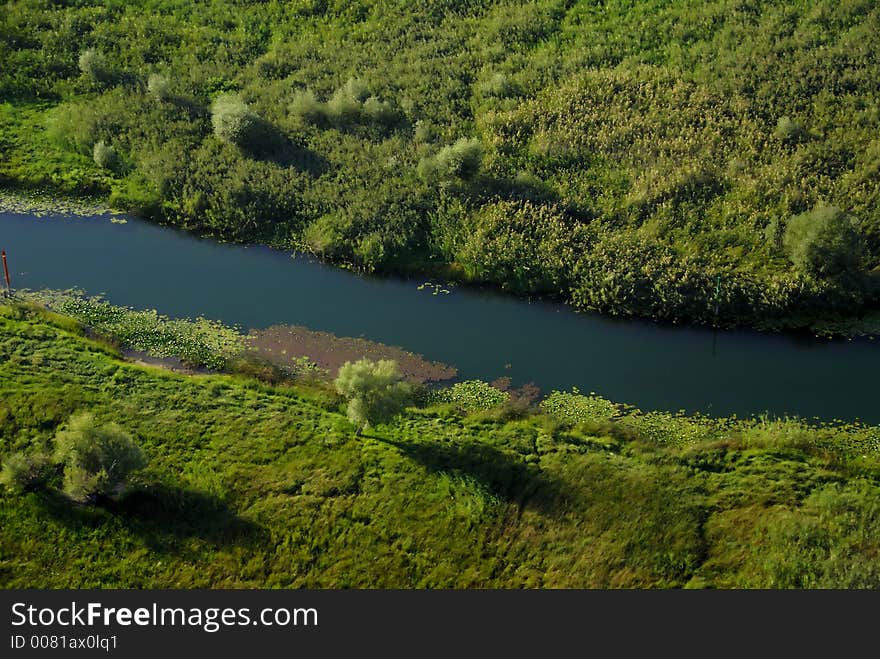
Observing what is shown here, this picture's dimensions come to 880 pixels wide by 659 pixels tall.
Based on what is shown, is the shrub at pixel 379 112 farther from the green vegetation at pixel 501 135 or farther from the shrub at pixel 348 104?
the shrub at pixel 348 104

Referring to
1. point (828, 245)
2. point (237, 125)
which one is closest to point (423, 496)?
point (828, 245)

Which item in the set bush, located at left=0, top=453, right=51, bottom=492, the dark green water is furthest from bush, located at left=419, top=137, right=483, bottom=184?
bush, located at left=0, top=453, right=51, bottom=492

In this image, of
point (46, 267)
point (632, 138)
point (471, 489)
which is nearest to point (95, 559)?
point (471, 489)

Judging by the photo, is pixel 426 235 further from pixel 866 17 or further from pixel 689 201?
pixel 866 17

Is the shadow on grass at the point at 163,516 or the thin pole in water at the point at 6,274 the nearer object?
the shadow on grass at the point at 163,516

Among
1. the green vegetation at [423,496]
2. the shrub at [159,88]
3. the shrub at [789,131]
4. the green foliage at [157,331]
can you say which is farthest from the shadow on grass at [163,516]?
the shrub at [789,131]

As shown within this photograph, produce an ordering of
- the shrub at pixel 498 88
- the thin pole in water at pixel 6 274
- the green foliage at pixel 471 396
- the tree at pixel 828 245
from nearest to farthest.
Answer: the green foliage at pixel 471 396
the tree at pixel 828 245
the thin pole in water at pixel 6 274
the shrub at pixel 498 88

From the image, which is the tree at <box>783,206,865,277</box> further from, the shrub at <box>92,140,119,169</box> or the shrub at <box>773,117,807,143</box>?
the shrub at <box>92,140,119,169</box>
